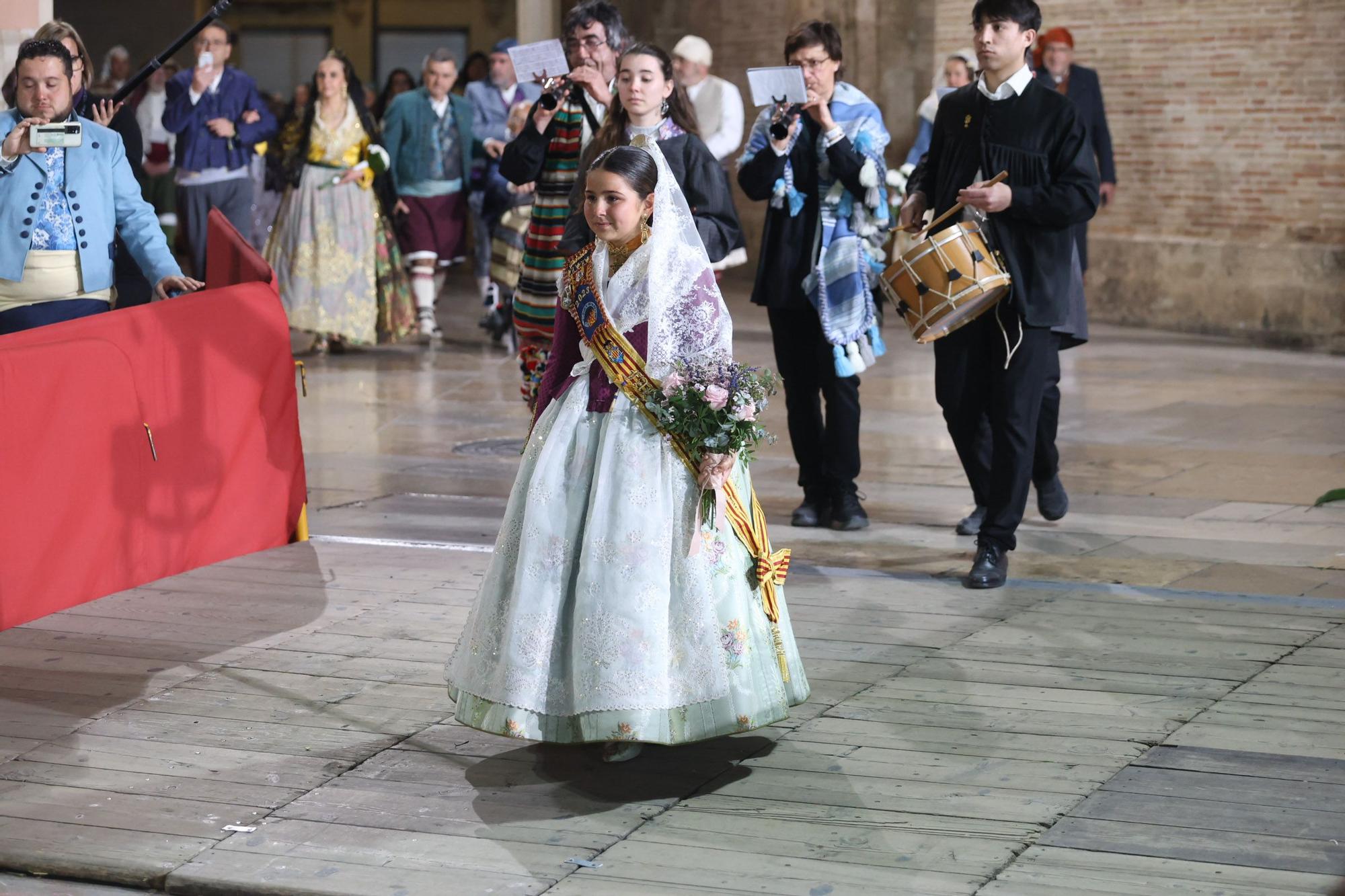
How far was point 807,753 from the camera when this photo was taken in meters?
4.53

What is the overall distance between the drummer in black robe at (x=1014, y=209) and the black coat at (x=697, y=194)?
756 millimetres

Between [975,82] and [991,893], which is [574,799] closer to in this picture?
[991,893]

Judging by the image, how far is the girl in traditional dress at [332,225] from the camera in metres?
11.7

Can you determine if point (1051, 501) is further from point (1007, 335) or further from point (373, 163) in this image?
point (373, 163)

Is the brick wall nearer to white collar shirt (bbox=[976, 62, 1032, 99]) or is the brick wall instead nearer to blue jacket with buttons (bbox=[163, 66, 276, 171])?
blue jacket with buttons (bbox=[163, 66, 276, 171])

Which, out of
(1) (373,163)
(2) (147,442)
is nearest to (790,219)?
(2) (147,442)

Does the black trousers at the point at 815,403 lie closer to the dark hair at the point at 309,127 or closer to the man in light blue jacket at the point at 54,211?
the man in light blue jacket at the point at 54,211

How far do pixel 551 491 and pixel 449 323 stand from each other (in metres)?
9.93

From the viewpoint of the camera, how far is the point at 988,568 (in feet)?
20.2

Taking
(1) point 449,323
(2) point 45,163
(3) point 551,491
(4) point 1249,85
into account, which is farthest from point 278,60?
(3) point 551,491

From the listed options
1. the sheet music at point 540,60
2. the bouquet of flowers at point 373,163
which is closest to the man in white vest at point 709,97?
the bouquet of flowers at point 373,163

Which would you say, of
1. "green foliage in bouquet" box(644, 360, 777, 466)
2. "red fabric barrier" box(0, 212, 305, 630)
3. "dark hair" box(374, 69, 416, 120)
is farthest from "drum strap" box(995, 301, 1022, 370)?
"dark hair" box(374, 69, 416, 120)

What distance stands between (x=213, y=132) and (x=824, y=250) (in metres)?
6.11

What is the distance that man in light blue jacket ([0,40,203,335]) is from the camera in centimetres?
621
